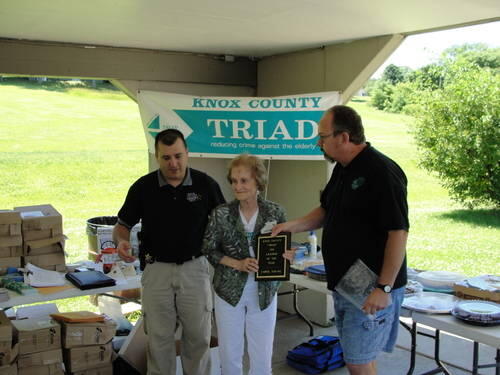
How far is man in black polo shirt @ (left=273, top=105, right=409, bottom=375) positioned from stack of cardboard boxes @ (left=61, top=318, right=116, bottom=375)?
1909 mm

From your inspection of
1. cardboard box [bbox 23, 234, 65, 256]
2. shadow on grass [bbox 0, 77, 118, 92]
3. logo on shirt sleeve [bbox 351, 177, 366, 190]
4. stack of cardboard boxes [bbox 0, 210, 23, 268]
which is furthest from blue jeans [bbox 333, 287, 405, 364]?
shadow on grass [bbox 0, 77, 118, 92]

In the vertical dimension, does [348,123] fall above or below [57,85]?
below

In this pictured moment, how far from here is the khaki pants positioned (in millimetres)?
3141

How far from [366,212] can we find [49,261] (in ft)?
8.13

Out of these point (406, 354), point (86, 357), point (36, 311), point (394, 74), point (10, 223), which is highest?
point (394, 74)

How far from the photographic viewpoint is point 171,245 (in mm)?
3092

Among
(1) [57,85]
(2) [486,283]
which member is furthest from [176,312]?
(1) [57,85]

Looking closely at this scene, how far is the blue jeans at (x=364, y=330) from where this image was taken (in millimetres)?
2242

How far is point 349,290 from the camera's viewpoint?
7.37ft

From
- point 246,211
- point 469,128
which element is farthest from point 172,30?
point 469,128

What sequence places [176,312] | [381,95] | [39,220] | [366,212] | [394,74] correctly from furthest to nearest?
[394,74], [381,95], [39,220], [176,312], [366,212]

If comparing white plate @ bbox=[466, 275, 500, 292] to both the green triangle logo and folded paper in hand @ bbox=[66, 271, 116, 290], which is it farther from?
the green triangle logo

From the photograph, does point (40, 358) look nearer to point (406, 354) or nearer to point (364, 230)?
point (364, 230)

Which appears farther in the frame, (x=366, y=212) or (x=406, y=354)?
(x=406, y=354)
